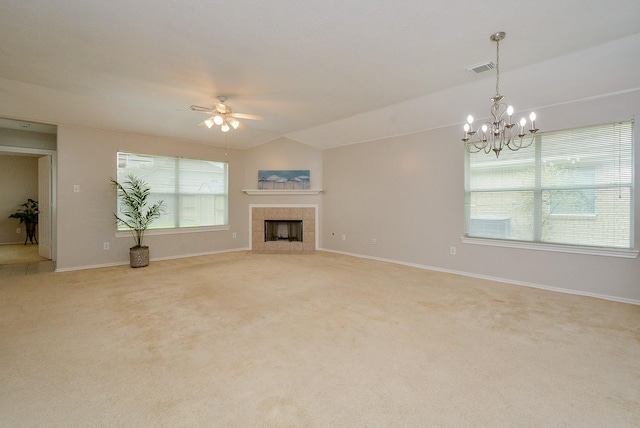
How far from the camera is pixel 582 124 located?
144 inches

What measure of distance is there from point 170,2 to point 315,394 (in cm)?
292

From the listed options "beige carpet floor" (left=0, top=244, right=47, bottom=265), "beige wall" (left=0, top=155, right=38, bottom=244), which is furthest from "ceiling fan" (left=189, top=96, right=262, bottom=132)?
"beige wall" (left=0, top=155, right=38, bottom=244)

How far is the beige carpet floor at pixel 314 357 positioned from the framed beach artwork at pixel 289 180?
3.49 m

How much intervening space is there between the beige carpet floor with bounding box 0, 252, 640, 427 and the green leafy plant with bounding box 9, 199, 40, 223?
16.8ft

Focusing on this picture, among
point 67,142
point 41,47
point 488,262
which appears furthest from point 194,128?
point 488,262

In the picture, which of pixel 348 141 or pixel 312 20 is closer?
pixel 312 20

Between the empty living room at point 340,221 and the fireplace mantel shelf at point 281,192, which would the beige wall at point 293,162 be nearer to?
the fireplace mantel shelf at point 281,192

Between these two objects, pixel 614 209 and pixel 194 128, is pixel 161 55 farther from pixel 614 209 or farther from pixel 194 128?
pixel 614 209

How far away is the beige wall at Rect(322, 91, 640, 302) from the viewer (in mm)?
3539

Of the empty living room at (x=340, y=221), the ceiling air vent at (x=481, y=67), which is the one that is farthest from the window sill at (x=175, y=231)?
the ceiling air vent at (x=481, y=67)

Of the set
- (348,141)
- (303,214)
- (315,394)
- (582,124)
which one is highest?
(348,141)

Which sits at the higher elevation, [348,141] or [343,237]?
[348,141]

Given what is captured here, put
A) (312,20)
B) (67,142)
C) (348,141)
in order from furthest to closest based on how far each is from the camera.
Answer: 1. (348,141)
2. (67,142)
3. (312,20)

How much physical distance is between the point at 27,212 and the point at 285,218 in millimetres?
7134
